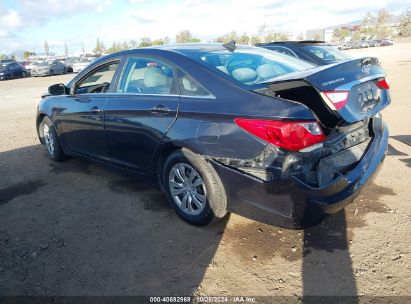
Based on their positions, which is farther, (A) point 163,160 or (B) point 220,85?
(A) point 163,160

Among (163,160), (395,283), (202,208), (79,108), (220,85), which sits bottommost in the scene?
(395,283)

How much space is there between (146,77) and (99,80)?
1.53m

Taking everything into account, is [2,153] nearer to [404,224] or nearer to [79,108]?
[79,108]

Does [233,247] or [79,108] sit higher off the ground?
[79,108]

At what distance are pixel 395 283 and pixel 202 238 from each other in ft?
5.15

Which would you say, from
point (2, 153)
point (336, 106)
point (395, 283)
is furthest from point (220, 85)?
point (2, 153)

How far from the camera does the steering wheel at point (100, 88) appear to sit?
4.47m

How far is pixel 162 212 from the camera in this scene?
3980 mm

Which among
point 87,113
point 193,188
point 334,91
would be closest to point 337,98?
point 334,91

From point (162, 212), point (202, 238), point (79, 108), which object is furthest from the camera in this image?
point (79, 108)

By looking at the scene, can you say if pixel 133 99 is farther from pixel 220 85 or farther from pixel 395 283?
pixel 395 283

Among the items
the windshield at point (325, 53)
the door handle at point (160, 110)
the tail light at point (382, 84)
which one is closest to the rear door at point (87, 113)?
the door handle at point (160, 110)

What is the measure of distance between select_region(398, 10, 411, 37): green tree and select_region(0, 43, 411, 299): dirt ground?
120 m

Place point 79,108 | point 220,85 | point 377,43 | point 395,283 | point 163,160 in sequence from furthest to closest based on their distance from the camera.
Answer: point 377,43, point 79,108, point 163,160, point 220,85, point 395,283
